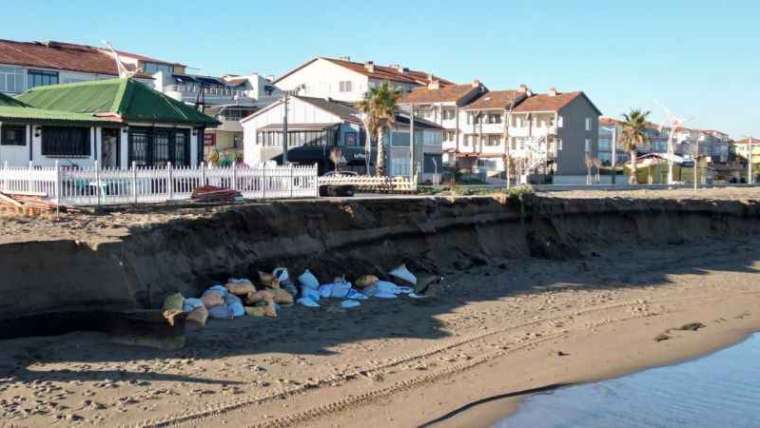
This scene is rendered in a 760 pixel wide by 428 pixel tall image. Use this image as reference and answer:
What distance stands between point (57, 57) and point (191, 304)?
47.6 meters

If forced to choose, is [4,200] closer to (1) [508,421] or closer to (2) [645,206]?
(1) [508,421]

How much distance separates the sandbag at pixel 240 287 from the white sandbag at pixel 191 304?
99cm

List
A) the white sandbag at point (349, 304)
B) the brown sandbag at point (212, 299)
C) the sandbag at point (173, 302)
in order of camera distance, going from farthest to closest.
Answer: the white sandbag at point (349, 304) < the brown sandbag at point (212, 299) < the sandbag at point (173, 302)

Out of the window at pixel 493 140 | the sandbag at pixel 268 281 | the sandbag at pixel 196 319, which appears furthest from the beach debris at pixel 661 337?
the window at pixel 493 140

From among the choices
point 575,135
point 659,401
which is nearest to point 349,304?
point 659,401

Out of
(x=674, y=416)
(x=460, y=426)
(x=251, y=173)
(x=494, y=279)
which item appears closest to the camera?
(x=460, y=426)

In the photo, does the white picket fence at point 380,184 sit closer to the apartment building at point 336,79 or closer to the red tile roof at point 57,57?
the red tile roof at point 57,57

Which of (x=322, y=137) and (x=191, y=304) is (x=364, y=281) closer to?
(x=191, y=304)

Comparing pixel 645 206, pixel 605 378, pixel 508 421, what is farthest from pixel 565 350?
pixel 645 206

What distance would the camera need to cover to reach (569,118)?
271 feet

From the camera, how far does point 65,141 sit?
94.8ft

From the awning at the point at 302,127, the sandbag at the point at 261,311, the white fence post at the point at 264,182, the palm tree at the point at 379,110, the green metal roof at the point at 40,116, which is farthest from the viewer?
the awning at the point at 302,127

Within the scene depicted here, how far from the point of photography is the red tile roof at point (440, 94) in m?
85.0

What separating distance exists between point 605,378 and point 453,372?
8.64ft
